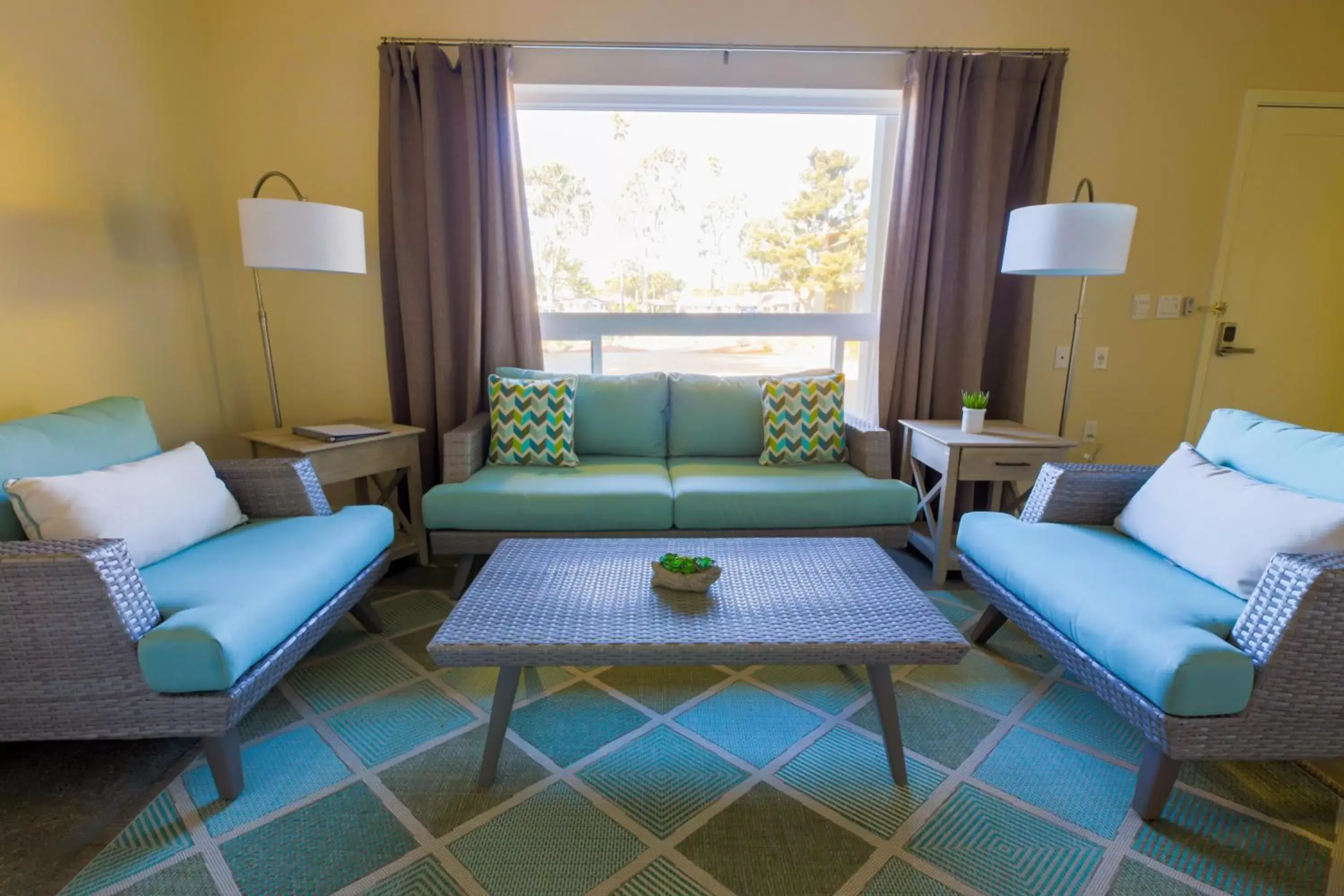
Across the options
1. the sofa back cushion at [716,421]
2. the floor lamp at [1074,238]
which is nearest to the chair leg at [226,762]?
the sofa back cushion at [716,421]

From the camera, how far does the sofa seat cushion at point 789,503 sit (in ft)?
7.30

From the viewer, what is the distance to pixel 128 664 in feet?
4.15

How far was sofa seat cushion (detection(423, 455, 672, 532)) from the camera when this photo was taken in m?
2.18

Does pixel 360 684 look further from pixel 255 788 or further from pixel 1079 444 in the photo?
pixel 1079 444

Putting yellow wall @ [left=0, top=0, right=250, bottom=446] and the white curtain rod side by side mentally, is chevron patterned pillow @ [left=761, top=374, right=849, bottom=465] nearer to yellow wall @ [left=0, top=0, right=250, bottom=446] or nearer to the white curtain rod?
the white curtain rod

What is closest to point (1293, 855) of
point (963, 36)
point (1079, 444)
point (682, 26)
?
point (1079, 444)

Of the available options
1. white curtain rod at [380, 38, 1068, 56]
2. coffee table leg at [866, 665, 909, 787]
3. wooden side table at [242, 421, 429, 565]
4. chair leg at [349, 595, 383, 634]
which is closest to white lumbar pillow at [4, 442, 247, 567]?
wooden side table at [242, 421, 429, 565]

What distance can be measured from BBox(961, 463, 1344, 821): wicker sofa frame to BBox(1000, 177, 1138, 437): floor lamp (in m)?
1.34

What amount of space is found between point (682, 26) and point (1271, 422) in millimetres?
2637

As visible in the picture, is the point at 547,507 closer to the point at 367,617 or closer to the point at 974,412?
the point at 367,617

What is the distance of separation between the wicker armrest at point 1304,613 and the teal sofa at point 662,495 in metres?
1.11

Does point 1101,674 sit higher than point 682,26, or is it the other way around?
point 682,26

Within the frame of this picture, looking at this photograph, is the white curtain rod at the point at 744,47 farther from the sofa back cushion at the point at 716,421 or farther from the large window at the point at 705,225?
the sofa back cushion at the point at 716,421

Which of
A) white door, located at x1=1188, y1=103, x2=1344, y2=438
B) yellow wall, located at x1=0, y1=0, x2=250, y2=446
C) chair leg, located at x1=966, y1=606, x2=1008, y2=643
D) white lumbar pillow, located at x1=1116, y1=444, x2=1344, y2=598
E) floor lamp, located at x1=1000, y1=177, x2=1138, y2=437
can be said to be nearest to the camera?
white lumbar pillow, located at x1=1116, y1=444, x2=1344, y2=598
